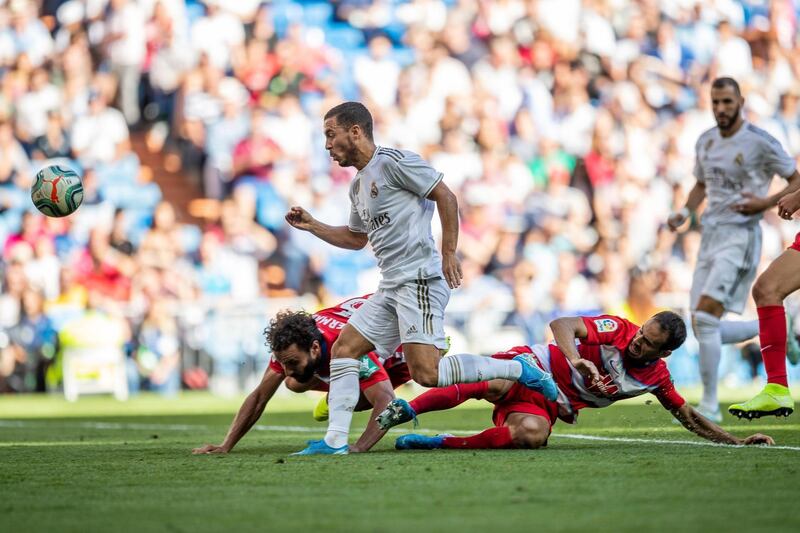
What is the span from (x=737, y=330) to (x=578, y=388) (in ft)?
10.6

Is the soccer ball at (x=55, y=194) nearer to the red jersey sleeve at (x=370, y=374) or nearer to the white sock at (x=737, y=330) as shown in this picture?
the red jersey sleeve at (x=370, y=374)

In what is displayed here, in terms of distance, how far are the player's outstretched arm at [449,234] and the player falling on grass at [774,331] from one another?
176 centimetres

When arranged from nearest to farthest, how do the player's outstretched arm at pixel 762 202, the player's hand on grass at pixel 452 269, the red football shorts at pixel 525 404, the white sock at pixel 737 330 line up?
the player's hand on grass at pixel 452 269 < the red football shorts at pixel 525 404 < the player's outstretched arm at pixel 762 202 < the white sock at pixel 737 330

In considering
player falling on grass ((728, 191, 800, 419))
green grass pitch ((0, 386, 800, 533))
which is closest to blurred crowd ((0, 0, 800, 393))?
green grass pitch ((0, 386, 800, 533))

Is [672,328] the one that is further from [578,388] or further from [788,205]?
[788,205]

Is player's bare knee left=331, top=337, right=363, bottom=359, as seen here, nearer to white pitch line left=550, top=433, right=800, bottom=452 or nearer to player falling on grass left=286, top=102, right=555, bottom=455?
player falling on grass left=286, top=102, right=555, bottom=455

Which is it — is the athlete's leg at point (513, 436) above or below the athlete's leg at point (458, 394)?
below

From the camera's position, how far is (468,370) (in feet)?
23.3

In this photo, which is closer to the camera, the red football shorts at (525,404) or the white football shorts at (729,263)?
the red football shorts at (525,404)

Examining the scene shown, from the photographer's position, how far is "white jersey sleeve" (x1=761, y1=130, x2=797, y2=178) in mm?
9812

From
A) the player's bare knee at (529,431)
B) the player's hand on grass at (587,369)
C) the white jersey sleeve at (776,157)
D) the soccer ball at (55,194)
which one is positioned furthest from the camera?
the white jersey sleeve at (776,157)

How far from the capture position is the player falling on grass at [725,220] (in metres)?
9.91

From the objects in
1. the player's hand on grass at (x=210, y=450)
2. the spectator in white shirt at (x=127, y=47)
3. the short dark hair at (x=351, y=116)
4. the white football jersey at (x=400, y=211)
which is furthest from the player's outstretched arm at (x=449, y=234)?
the spectator in white shirt at (x=127, y=47)

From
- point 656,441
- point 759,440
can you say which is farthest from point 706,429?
point 656,441
